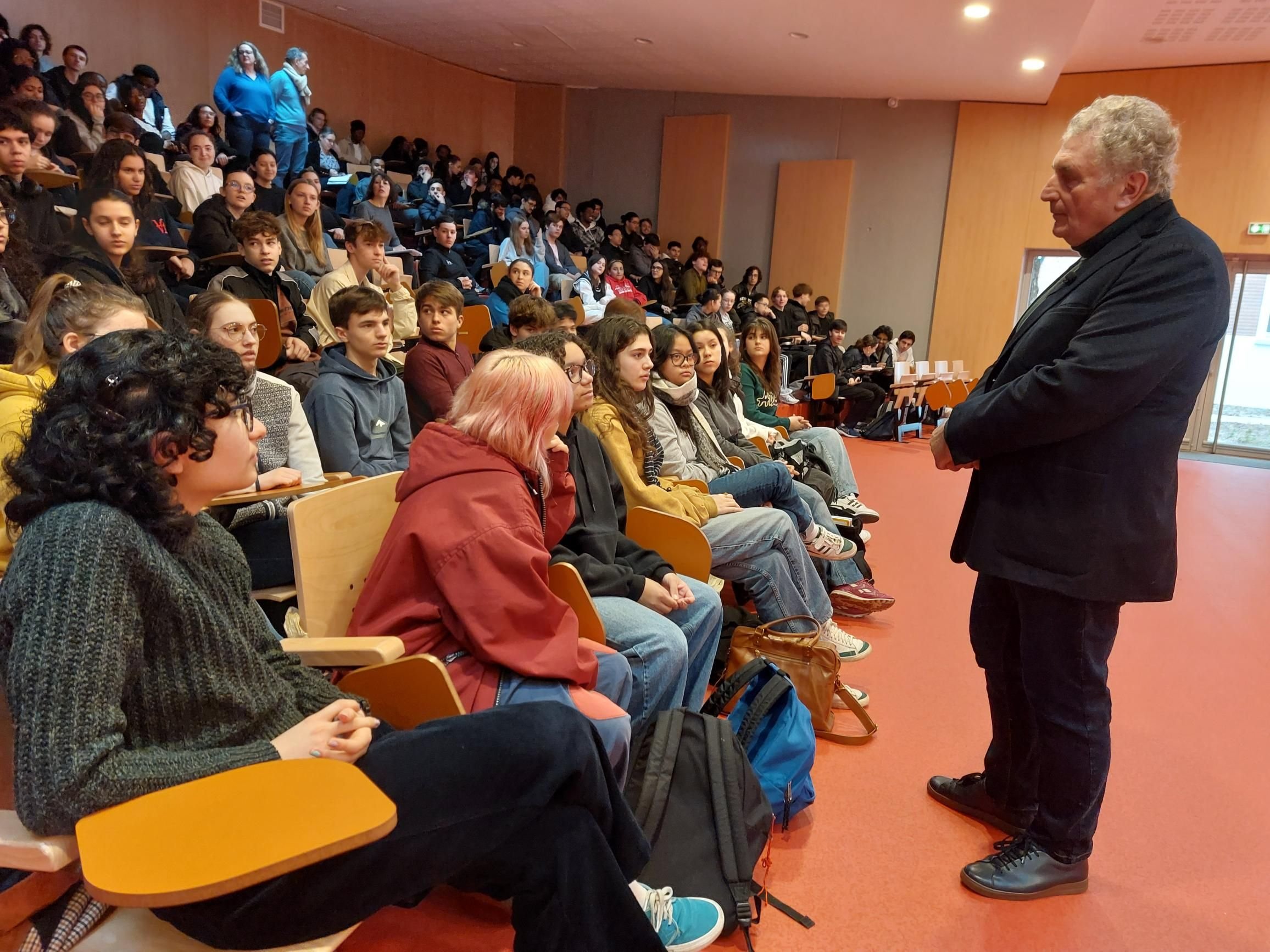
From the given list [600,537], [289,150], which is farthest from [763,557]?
[289,150]

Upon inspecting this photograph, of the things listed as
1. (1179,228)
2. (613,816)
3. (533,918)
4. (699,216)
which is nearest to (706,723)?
(613,816)

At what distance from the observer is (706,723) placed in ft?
6.06

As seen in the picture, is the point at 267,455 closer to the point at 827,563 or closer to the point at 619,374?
the point at 619,374

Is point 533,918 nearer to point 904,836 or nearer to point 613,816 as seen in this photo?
point 613,816

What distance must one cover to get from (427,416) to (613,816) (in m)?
2.45

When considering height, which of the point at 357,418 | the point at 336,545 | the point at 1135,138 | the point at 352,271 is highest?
the point at 1135,138

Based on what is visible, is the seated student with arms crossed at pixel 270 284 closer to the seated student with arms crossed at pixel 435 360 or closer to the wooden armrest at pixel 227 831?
the seated student with arms crossed at pixel 435 360

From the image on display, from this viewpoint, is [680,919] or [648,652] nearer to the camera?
[680,919]

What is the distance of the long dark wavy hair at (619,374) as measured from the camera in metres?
2.83

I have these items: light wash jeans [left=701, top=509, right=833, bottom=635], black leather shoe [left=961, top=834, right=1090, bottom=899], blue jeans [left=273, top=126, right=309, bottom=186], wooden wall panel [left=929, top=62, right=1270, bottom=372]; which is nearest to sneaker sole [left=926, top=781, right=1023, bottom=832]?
black leather shoe [left=961, top=834, right=1090, bottom=899]

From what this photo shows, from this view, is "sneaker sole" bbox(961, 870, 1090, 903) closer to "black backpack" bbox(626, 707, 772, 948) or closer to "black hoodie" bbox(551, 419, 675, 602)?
"black backpack" bbox(626, 707, 772, 948)

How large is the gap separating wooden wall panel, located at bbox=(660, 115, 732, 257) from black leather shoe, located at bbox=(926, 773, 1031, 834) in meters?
10.4

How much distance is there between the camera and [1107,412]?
1.58 metres

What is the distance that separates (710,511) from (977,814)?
113cm
